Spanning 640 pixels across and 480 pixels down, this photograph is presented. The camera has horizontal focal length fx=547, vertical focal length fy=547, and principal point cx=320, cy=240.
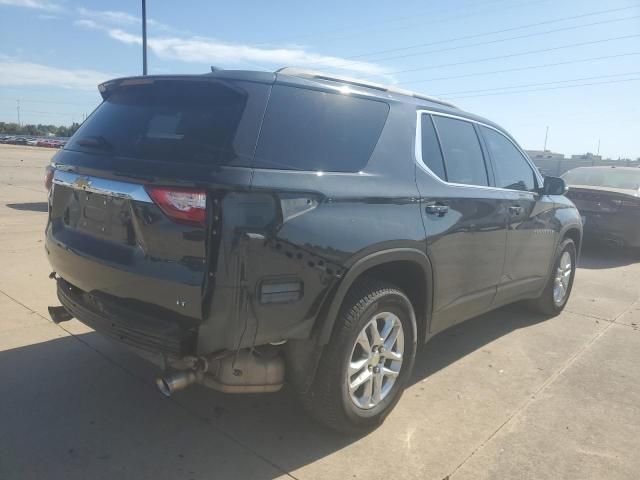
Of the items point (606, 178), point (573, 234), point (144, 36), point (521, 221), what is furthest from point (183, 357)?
point (144, 36)

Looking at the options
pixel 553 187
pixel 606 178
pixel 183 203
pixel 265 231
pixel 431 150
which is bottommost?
pixel 265 231

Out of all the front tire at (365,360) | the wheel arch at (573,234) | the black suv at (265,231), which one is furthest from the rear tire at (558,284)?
the front tire at (365,360)

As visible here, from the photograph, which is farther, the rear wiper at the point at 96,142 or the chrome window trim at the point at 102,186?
the rear wiper at the point at 96,142

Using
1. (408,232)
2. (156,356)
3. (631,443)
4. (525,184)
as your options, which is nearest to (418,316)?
(408,232)

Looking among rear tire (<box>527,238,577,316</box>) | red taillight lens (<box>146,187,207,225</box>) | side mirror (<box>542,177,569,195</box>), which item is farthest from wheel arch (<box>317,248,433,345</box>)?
rear tire (<box>527,238,577,316</box>)

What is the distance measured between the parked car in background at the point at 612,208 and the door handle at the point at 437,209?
5.73m

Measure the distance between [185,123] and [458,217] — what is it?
1864mm

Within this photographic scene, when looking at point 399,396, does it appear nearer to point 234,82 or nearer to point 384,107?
point 384,107

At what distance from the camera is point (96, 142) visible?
2.95m

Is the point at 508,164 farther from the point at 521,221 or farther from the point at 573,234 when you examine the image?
the point at 573,234

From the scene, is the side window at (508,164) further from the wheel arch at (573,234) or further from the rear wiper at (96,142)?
the rear wiper at (96,142)

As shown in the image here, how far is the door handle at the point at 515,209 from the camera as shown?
428 cm

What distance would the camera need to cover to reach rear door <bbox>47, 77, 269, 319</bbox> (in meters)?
2.38

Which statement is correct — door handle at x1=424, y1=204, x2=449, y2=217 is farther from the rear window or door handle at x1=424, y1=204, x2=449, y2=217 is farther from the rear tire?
the rear tire
